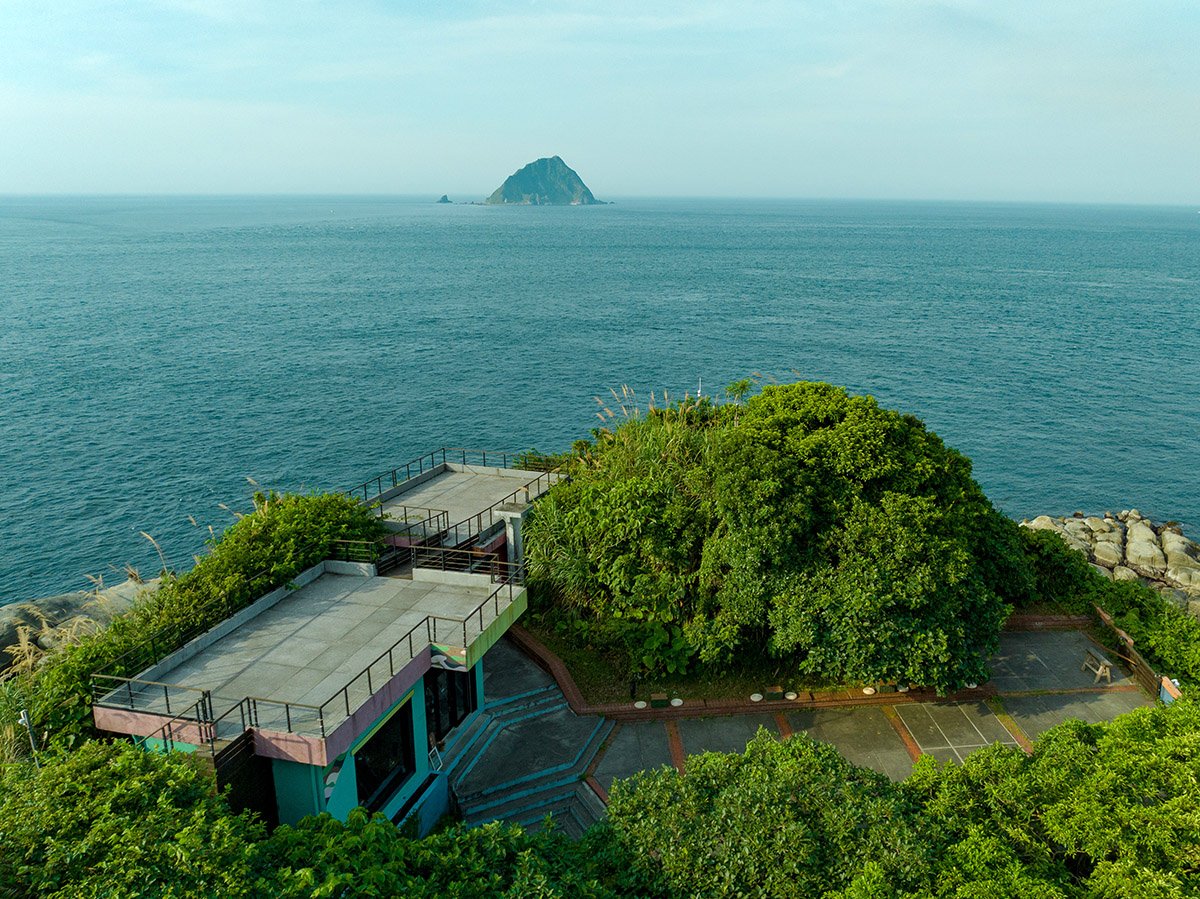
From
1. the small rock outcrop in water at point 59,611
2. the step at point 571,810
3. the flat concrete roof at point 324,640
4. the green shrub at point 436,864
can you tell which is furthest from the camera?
the small rock outcrop in water at point 59,611

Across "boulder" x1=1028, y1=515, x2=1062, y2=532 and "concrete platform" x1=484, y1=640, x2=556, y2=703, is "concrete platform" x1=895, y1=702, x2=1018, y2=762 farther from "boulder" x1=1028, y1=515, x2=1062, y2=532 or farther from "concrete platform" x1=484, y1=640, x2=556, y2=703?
"boulder" x1=1028, y1=515, x2=1062, y2=532

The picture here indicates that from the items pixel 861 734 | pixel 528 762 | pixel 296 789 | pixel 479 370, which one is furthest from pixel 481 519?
pixel 479 370

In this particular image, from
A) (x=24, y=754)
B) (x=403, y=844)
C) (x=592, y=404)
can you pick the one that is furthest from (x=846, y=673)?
(x=592, y=404)

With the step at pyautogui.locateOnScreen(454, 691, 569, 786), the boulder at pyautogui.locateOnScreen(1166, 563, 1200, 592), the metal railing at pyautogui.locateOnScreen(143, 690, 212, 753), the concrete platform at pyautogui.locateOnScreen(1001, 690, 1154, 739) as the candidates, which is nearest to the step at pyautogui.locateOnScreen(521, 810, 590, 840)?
the step at pyautogui.locateOnScreen(454, 691, 569, 786)

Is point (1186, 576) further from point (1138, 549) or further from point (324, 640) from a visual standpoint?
point (324, 640)

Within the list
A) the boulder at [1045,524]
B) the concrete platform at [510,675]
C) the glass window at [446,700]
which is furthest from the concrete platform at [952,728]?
the boulder at [1045,524]

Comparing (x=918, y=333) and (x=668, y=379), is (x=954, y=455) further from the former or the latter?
(x=918, y=333)

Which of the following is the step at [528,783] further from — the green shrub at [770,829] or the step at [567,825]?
the green shrub at [770,829]
